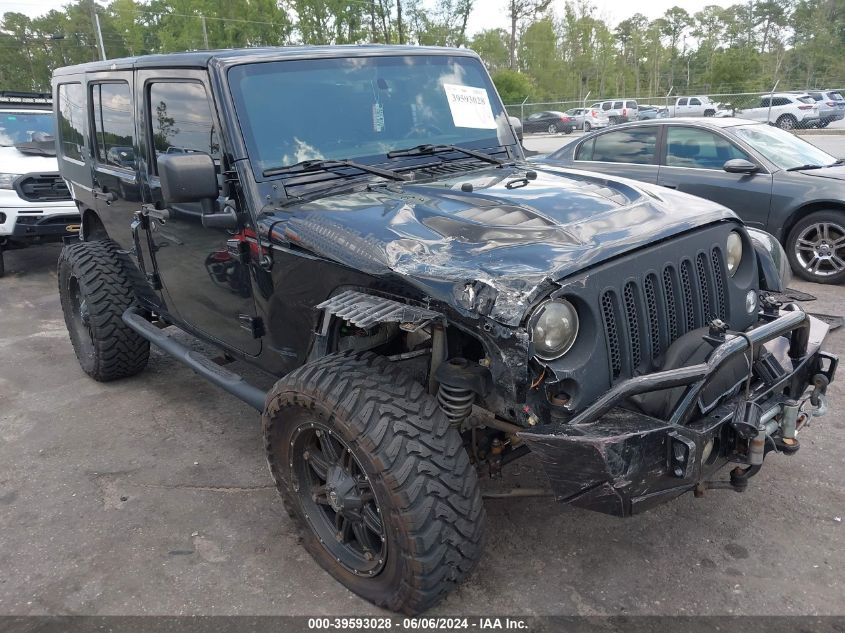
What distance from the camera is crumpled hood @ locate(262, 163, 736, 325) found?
2404mm

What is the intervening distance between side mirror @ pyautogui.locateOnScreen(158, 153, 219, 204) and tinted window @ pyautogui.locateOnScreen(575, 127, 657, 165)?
6029 millimetres

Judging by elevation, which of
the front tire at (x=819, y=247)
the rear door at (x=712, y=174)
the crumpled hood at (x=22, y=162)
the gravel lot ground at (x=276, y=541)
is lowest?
the gravel lot ground at (x=276, y=541)

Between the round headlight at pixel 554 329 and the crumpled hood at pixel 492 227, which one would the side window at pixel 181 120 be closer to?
the crumpled hood at pixel 492 227

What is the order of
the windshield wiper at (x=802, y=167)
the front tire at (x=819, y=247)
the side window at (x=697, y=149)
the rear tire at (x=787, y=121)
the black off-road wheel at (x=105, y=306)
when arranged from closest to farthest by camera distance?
the black off-road wheel at (x=105, y=306)
the front tire at (x=819, y=247)
the windshield wiper at (x=802, y=167)
the side window at (x=697, y=149)
the rear tire at (x=787, y=121)

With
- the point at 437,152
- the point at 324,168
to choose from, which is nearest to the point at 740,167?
the point at 437,152

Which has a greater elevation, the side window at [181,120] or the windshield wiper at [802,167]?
the side window at [181,120]

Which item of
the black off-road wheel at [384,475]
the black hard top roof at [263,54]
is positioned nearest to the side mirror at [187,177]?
the black hard top roof at [263,54]

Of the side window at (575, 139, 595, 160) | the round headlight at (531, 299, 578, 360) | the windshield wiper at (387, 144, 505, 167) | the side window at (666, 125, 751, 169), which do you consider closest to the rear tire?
the side window at (575, 139, 595, 160)

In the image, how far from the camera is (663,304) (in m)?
2.67

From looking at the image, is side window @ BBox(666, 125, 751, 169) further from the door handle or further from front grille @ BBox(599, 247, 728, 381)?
the door handle

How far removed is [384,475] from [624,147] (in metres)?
6.73

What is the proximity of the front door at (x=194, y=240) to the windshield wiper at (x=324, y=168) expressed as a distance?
0.93 feet

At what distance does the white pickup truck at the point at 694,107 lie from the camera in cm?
2731

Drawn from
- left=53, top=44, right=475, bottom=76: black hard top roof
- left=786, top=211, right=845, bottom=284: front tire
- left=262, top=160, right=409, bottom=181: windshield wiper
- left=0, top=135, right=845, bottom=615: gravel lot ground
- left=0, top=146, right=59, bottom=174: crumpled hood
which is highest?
left=53, top=44, right=475, bottom=76: black hard top roof
